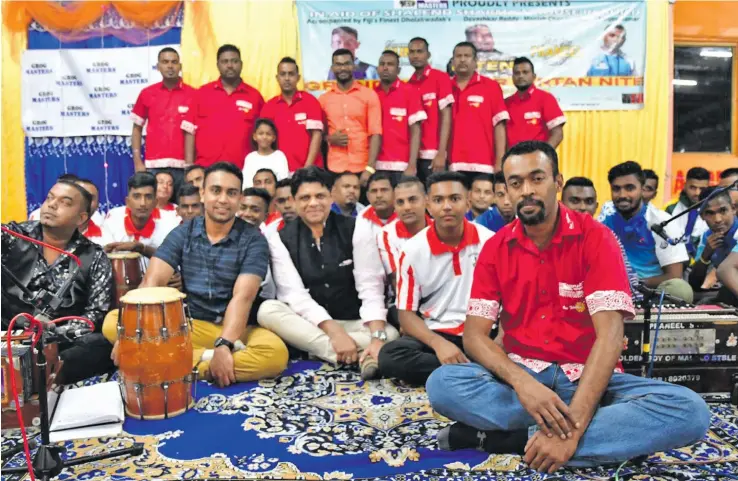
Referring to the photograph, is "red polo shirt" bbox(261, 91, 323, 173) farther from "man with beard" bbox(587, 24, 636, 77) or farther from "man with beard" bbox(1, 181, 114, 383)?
"man with beard" bbox(587, 24, 636, 77)

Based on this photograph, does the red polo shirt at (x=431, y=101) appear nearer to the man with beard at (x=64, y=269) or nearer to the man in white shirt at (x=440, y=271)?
the man in white shirt at (x=440, y=271)

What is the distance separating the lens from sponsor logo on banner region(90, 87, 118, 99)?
6.85 metres

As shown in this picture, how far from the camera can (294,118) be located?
575 centimetres

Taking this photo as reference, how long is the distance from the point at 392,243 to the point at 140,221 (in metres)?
2.17

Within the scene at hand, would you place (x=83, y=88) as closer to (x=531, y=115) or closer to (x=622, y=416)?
(x=531, y=115)

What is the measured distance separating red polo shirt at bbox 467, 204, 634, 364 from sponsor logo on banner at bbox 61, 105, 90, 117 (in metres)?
5.92

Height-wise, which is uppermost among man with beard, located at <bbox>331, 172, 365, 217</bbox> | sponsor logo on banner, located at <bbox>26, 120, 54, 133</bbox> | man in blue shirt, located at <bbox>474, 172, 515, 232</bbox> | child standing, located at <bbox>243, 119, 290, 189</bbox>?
sponsor logo on banner, located at <bbox>26, 120, 54, 133</bbox>

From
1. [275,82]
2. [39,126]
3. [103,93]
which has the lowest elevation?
[39,126]

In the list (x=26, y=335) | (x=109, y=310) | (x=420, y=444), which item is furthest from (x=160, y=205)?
(x=420, y=444)

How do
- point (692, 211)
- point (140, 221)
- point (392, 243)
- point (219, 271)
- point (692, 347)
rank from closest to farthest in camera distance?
1. point (692, 347)
2. point (219, 271)
3. point (392, 243)
4. point (140, 221)
5. point (692, 211)

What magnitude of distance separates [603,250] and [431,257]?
3.95 ft

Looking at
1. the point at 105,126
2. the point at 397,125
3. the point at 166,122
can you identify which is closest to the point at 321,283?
the point at 397,125

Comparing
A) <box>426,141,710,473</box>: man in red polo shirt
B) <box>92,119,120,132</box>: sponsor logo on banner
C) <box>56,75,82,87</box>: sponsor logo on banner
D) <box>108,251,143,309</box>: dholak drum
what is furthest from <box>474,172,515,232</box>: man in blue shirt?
<box>56,75,82,87</box>: sponsor logo on banner

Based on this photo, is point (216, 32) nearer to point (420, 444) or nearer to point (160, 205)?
point (160, 205)
